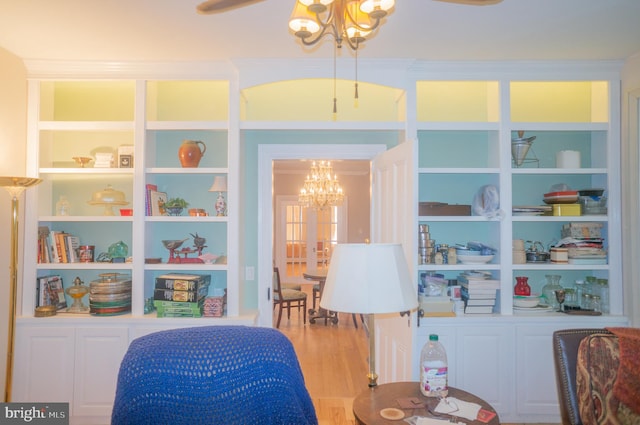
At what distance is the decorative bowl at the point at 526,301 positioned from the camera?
2965 millimetres

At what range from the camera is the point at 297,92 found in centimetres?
345

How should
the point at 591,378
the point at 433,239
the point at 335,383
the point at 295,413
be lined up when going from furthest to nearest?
the point at 335,383 < the point at 433,239 < the point at 591,378 < the point at 295,413

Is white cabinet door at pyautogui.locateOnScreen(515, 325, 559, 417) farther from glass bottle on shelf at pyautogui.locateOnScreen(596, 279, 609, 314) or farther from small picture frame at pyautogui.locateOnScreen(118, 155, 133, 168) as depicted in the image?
small picture frame at pyautogui.locateOnScreen(118, 155, 133, 168)

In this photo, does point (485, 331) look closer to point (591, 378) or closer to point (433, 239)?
point (433, 239)

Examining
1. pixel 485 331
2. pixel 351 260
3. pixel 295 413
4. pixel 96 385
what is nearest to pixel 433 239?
pixel 485 331

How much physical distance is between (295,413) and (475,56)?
2684 mm

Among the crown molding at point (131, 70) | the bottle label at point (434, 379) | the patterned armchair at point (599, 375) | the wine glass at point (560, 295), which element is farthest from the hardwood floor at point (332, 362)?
the crown molding at point (131, 70)

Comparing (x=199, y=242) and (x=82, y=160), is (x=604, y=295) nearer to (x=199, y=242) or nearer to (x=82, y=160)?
(x=199, y=242)

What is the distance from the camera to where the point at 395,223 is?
9.09 feet

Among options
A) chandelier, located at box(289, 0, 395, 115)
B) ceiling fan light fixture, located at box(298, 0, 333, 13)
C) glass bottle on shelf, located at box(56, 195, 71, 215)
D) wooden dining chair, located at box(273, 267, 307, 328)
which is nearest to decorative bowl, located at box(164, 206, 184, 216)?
glass bottle on shelf, located at box(56, 195, 71, 215)

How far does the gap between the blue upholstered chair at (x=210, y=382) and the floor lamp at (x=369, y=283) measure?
319 millimetres

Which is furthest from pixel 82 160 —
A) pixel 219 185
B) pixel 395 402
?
pixel 395 402

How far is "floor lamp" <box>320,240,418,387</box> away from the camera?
154 cm

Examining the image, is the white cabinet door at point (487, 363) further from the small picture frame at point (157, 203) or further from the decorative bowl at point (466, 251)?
the small picture frame at point (157, 203)
